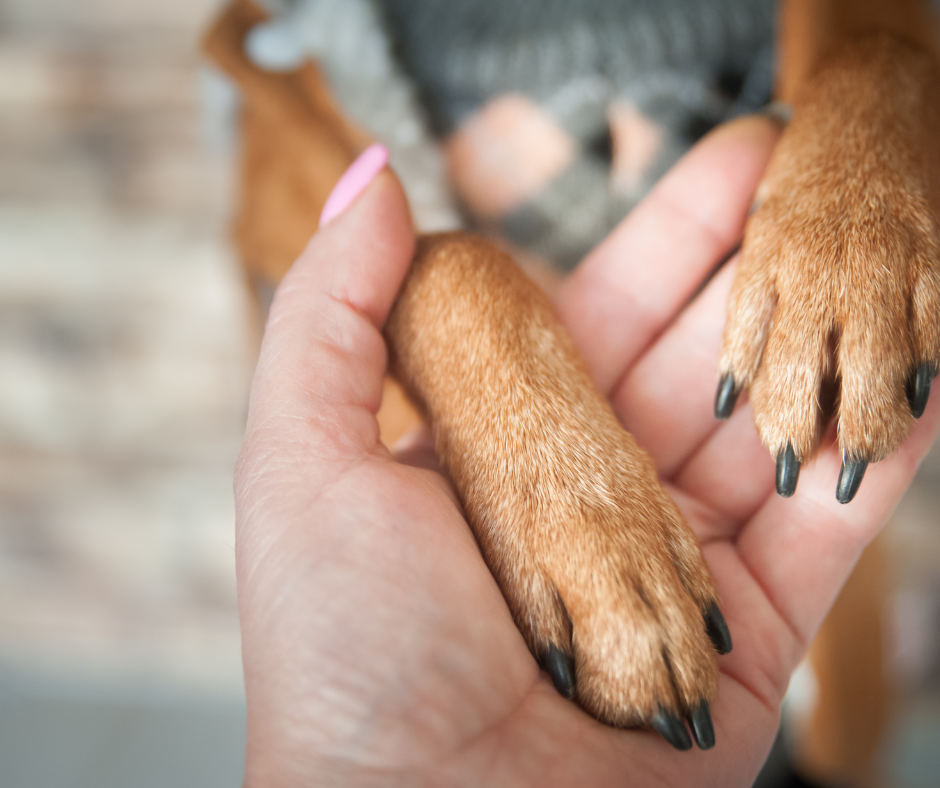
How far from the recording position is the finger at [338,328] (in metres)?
0.73

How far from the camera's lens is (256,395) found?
0.76 m

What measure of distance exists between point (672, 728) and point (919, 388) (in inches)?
16.9

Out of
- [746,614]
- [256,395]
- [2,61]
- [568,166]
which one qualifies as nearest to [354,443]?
[256,395]

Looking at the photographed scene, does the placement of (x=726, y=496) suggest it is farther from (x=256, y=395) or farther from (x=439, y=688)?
(x=256, y=395)

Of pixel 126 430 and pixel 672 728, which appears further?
pixel 126 430

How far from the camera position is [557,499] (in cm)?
65

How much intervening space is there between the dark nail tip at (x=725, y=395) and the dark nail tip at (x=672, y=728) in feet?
1.11

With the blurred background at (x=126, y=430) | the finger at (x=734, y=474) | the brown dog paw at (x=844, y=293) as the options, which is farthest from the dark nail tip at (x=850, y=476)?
the blurred background at (x=126, y=430)

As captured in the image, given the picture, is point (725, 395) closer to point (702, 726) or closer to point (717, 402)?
point (717, 402)

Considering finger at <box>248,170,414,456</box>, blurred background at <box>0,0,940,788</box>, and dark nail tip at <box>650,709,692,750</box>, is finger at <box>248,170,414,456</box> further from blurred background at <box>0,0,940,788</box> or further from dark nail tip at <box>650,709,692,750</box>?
blurred background at <box>0,0,940,788</box>

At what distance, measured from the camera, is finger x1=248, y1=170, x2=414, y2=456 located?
0.73 meters

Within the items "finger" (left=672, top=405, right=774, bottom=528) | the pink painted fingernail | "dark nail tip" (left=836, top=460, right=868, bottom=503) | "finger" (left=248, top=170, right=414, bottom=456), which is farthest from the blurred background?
"dark nail tip" (left=836, top=460, right=868, bottom=503)

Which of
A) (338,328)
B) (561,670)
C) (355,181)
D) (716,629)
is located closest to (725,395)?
(716,629)

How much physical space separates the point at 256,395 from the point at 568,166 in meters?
0.90
